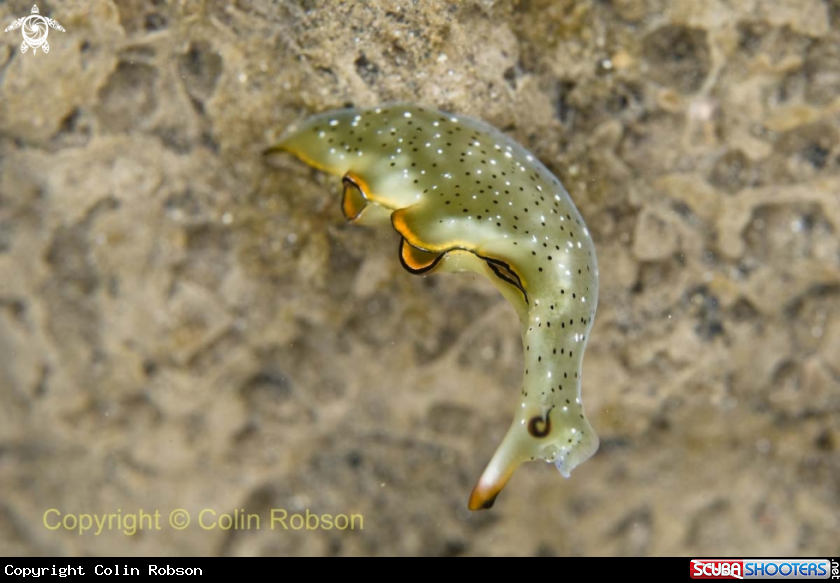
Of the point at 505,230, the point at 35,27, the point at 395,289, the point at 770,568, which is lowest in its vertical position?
the point at 770,568

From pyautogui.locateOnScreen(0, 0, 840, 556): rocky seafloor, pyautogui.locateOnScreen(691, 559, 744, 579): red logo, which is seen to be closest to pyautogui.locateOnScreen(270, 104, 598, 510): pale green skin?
pyautogui.locateOnScreen(0, 0, 840, 556): rocky seafloor

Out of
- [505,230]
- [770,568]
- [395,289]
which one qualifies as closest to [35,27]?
[395,289]

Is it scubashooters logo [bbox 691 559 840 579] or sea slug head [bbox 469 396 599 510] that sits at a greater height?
sea slug head [bbox 469 396 599 510]

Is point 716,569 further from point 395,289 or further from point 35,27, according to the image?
point 35,27

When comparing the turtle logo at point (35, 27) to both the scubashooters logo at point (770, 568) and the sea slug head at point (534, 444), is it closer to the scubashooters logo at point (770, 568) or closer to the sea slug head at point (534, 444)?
the sea slug head at point (534, 444)

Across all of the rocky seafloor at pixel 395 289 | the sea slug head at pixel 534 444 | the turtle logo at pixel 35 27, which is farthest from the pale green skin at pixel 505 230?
the turtle logo at pixel 35 27

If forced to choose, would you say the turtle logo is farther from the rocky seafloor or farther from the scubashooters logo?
the scubashooters logo
